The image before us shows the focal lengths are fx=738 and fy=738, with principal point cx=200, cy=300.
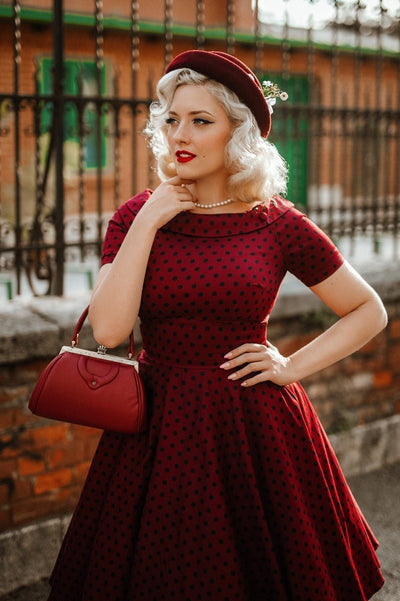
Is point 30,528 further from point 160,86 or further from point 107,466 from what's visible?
point 160,86

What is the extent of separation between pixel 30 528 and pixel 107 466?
1.23 m

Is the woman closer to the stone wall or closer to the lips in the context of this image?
the lips

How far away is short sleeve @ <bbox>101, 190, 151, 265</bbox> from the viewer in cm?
237

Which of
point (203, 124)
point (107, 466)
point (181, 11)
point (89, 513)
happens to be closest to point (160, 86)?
point (203, 124)

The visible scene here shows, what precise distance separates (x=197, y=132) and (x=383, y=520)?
287cm

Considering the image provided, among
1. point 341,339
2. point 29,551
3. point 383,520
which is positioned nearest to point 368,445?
point 383,520

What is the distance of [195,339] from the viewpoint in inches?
91.3

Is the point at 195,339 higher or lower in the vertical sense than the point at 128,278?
lower

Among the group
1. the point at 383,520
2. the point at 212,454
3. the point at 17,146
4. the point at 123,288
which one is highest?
the point at 17,146

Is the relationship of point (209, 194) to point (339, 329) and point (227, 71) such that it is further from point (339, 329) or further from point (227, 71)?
point (339, 329)

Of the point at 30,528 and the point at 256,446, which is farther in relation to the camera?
the point at 30,528

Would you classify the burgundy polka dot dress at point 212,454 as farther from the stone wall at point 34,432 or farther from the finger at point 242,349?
the stone wall at point 34,432

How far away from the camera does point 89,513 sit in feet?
8.14

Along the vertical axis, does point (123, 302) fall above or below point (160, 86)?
below
